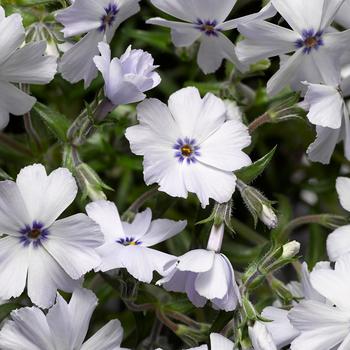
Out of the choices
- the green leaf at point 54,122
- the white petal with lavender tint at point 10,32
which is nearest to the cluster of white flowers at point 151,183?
the white petal with lavender tint at point 10,32

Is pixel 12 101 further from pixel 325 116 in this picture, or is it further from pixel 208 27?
pixel 325 116

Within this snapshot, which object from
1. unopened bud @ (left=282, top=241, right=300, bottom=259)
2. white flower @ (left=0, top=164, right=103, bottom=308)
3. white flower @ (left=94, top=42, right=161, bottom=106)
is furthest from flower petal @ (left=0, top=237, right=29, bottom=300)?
unopened bud @ (left=282, top=241, right=300, bottom=259)

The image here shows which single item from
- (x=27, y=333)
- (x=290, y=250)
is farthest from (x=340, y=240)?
(x=27, y=333)

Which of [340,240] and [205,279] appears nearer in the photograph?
[205,279]

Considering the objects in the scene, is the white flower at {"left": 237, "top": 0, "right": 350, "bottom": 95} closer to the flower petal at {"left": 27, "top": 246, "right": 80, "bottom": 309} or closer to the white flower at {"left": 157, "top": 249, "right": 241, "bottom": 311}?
the white flower at {"left": 157, "top": 249, "right": 241, "bottom": 311}

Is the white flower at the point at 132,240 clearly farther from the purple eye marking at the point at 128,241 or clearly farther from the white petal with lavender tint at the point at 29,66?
the white petal with lavender tint at the point at 29,66

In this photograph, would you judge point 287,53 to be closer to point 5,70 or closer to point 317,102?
point 317,102
